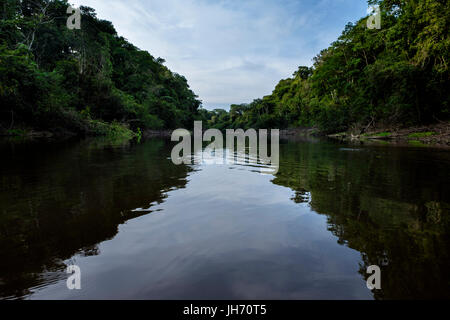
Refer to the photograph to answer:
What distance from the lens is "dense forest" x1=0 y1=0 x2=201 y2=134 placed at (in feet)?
48.7

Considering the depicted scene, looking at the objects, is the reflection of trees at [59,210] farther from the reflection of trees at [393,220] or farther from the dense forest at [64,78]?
the dense forest at [64,78]

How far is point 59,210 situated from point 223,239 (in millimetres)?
1978

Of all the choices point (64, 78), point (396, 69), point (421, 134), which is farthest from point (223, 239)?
point (64, 78)

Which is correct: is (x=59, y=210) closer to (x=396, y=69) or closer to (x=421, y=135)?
(x=421, y=135)

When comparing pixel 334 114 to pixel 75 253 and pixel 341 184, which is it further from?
pixel 75 253

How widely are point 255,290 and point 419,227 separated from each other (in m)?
1.91

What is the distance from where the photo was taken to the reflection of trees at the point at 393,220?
1598 mm

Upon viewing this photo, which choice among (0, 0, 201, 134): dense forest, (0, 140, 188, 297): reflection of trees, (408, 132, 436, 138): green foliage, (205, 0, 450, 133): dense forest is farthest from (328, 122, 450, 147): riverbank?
(0, 0, 201, 134): dense forest

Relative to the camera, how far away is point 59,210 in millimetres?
2791

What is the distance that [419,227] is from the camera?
236 cm

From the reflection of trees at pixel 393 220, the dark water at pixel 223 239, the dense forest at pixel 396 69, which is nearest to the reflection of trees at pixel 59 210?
the dark water at pixel 223 239

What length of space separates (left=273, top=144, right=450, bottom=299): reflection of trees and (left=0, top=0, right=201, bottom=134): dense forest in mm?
14691

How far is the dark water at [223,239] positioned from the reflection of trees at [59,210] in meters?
0.01

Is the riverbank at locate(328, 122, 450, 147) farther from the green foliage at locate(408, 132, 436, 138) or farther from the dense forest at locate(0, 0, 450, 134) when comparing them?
the dense forest at locate(0, 0, 450, 134)
